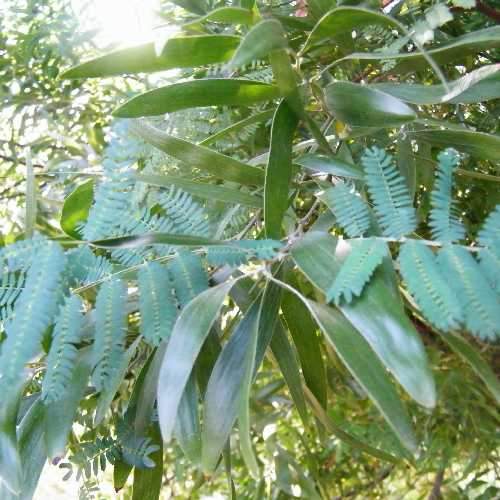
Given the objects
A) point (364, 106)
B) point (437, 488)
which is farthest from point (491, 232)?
point (437, 488)

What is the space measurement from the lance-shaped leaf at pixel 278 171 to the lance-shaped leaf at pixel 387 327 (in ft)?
0.23

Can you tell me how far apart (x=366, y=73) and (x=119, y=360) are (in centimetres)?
43

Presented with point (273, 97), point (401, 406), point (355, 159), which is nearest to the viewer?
point (401, 406)

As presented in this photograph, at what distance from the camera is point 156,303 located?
440mm

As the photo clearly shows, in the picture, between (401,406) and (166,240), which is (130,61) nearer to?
(166,240)

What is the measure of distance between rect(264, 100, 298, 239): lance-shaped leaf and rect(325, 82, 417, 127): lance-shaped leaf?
0.14 feet

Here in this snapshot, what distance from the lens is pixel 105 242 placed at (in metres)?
0.40

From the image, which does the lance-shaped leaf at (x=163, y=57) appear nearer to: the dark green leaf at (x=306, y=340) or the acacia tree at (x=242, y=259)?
the acacia tree at (x=242, y=259)

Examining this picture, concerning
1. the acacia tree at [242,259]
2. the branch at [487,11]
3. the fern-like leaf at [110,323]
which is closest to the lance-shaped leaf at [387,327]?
the acacia tree at [242,259]

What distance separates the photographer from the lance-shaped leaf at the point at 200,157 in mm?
535

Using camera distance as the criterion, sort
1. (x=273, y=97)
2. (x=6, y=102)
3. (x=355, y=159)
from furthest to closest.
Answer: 1. (x=6, y=102)
2. (x=355, y=159)
3. (x=273, y=97)

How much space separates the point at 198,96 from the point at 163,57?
0.15 ft

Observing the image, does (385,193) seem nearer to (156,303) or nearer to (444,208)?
(444,208)

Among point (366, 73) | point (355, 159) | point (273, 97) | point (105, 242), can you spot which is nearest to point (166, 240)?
point (105, 242)
